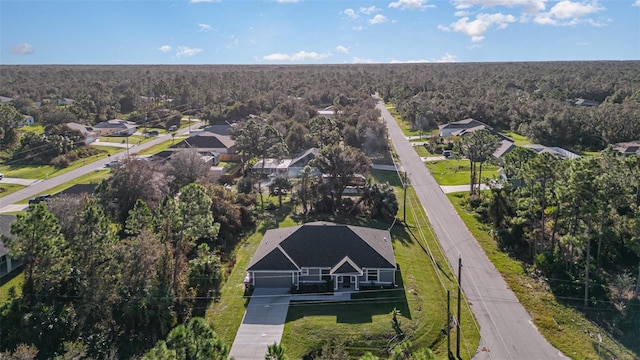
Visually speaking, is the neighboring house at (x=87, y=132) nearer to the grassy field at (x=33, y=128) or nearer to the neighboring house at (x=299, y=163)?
the grassy field at (x=33, y=128)

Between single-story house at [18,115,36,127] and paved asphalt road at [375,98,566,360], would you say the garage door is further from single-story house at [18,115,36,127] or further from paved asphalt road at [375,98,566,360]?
single-story house at [18,115,36,127]

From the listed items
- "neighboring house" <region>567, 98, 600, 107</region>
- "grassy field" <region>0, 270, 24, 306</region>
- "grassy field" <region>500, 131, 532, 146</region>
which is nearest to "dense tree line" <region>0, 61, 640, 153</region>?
"grassy field" <region>500, 131, 532, 146</region>

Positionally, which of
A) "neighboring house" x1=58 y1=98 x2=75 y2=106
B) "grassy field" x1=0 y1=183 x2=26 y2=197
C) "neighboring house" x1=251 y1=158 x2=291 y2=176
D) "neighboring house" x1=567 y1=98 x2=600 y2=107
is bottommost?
"grassy field" x1=0 y1=183 x2=26 y2=197

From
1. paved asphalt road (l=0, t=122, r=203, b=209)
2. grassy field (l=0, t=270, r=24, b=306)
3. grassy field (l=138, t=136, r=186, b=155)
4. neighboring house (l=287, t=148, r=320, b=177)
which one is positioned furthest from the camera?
grassy field (l=138, t=136, r=186, b=155)

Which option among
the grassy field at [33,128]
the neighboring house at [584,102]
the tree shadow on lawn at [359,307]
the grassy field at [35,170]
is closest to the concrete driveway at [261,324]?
the tree shadow on lawn at [359,307]

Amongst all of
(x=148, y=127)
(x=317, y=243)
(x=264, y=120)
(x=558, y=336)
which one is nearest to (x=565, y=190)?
(x=558, y=336)

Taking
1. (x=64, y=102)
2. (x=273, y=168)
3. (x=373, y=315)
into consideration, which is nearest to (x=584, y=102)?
(x=273, y=168)

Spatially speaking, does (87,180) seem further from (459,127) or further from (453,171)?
(459,127)
